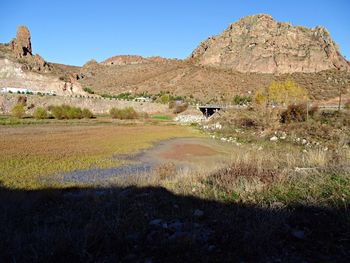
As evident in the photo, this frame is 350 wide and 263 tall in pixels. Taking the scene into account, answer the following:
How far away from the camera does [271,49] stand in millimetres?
141250

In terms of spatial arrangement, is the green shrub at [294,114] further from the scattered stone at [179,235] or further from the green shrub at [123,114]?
the green shrub at [123,114]

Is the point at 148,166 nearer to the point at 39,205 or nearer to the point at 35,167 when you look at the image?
the point at 35,167

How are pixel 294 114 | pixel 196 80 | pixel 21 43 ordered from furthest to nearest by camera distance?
pixel 21 43 < pixel 196 80 < pixel 294 114

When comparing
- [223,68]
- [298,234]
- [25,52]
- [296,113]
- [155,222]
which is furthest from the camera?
[223,68]

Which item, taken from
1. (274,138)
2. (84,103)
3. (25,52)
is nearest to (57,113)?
(84,103)

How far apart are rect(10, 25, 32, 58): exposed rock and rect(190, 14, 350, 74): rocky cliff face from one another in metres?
77.2

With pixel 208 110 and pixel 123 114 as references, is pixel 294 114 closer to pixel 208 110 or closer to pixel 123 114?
pixel 208 110

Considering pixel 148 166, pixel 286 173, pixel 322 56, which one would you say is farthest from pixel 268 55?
pixel 286 173

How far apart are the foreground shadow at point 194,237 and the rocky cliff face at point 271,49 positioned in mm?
132773

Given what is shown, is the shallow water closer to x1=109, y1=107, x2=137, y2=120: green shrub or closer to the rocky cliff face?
x1=109, y1=107, x2=137, y2=120: green shrub

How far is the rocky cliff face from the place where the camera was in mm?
133750

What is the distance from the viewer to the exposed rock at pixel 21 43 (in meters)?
123

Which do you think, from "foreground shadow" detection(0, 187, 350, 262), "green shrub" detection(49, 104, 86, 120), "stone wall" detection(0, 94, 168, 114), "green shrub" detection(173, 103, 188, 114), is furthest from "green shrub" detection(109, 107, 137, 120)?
"foreground shadow" detection(0, 187, 350, 262)

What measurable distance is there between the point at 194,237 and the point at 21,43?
147 m
